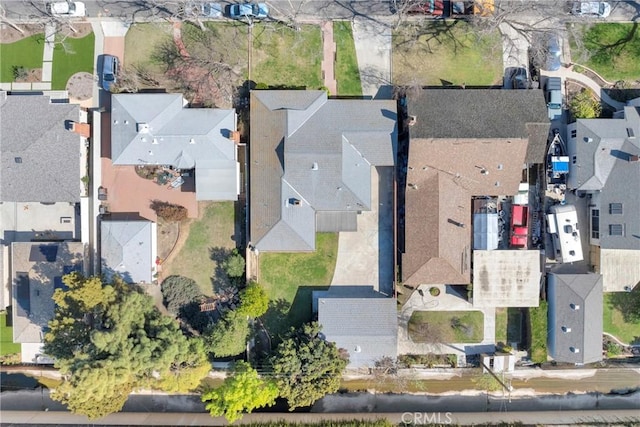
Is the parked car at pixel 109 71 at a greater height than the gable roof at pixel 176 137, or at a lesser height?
greater

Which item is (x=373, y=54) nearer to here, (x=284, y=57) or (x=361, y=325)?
(x=284, y=57)

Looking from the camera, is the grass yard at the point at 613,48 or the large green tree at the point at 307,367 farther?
the grass yard at the point at 613,48

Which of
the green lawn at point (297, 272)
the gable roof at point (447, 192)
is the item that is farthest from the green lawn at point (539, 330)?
the green lawn at point (297, 272)

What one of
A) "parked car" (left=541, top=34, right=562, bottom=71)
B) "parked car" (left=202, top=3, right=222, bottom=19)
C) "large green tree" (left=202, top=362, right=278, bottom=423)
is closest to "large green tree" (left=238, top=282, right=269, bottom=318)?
"large green tree" (left=202, top=362, right=278, bottom=423)

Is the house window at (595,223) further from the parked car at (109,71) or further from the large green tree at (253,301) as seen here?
the parked car at (109,71)

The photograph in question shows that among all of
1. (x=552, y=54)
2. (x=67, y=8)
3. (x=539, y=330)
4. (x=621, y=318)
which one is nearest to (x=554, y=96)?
(x=552, y=54)

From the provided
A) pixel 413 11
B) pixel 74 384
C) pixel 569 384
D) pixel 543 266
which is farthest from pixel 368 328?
pixel 413 11

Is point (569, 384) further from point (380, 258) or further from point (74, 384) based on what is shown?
point (74, 384)
